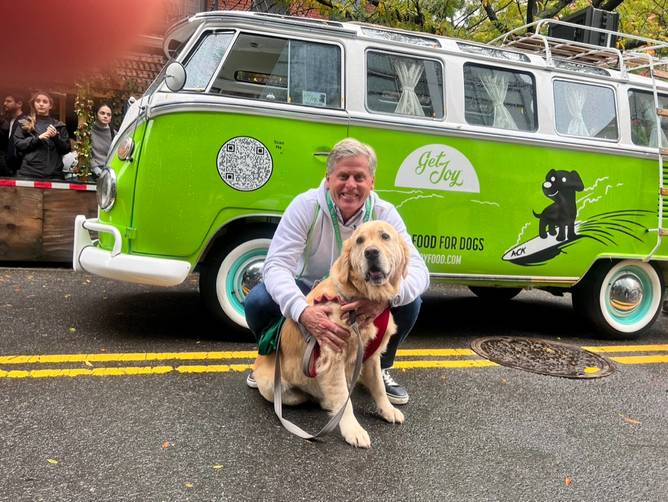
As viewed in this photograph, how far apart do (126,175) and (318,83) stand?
5.69 feet

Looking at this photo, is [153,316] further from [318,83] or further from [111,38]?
[111,38]

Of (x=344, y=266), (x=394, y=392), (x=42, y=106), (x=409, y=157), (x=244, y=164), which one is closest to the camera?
(x=344, y=266)

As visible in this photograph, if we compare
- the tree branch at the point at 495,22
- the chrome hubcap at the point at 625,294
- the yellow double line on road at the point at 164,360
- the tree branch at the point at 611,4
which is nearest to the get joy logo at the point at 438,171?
the yellow double line on road at the point at 164,360

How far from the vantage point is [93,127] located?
25.5 feet

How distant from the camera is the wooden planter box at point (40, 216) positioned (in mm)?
7059

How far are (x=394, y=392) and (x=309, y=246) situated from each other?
113 centimetres

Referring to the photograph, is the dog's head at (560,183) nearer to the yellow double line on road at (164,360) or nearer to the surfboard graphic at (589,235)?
the surfboard graphic at (589,235)

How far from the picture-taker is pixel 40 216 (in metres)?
7.15

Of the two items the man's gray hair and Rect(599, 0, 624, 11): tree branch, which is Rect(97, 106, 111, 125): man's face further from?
Rect(599, 0, 624, 11): tree branch

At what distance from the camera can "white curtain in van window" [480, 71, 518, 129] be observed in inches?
204

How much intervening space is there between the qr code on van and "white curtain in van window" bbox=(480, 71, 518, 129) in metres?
2.21

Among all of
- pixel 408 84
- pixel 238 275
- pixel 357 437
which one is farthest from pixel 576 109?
pixel 357 437

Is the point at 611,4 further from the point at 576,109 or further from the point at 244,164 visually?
the point at 244,164

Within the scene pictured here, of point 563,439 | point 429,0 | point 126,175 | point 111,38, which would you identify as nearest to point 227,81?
point 126,175
